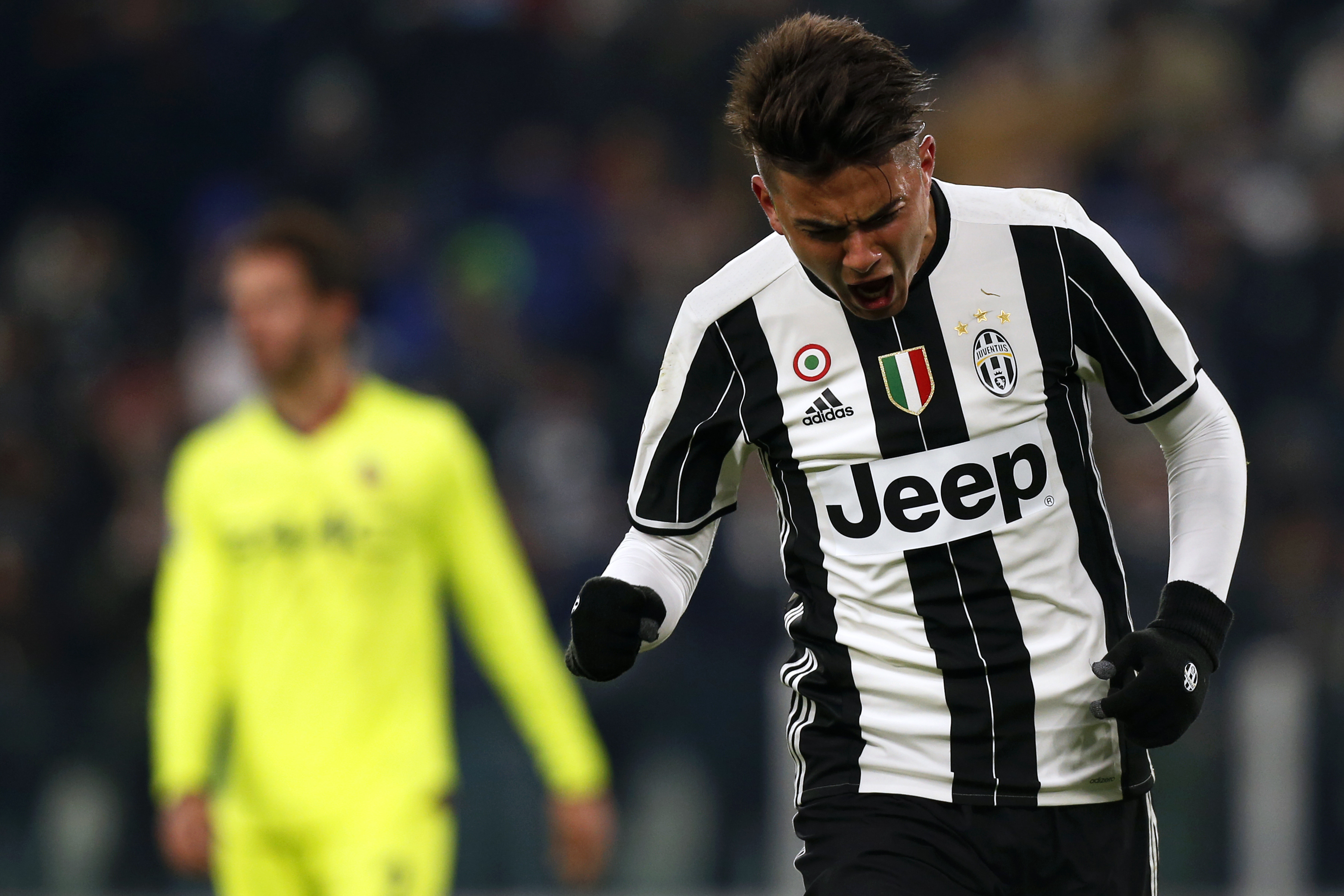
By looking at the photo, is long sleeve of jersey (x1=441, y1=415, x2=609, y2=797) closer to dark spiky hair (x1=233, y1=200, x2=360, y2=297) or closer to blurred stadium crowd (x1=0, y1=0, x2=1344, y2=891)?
dark spiky hair (x1=233, y1=200, x2=360, y2=297)

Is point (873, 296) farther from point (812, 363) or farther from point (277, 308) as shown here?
point (277, 308)

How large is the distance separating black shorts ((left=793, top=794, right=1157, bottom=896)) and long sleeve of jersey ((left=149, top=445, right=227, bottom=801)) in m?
2.47

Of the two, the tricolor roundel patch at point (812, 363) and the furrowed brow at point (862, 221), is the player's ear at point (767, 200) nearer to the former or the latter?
the furrowed brow at point (862, 221)

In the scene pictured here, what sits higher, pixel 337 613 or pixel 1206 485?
pixel 1206 485

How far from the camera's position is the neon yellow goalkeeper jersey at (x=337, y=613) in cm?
476

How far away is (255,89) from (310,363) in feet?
16.2

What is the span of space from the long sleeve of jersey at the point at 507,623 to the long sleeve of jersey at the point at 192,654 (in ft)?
2.11

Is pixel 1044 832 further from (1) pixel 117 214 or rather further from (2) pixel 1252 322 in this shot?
(1) pixel 117 214

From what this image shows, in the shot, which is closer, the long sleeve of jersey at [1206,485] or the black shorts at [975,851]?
the black shorts at [975,851]

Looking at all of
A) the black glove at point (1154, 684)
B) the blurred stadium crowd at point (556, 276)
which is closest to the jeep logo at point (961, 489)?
the black glove at point (1154, 684)

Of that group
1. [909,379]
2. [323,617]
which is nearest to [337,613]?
[323,617]

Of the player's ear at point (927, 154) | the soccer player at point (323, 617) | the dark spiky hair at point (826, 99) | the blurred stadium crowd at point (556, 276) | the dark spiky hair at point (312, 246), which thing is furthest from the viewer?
the blurred stadium crowd at point (556, 276)

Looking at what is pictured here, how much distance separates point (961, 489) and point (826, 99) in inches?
25.9

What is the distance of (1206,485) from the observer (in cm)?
292
